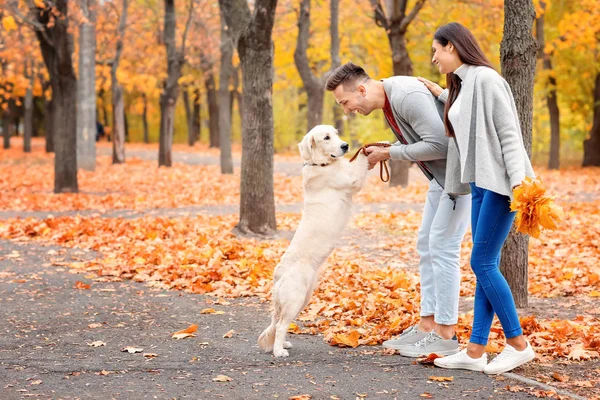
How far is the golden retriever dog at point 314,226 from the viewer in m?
5.16

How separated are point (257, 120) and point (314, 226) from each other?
5660mm

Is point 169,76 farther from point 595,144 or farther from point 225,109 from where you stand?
point 595,144

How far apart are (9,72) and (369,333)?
27237 millimetres

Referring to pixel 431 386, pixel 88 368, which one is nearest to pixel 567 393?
pixel 431 386

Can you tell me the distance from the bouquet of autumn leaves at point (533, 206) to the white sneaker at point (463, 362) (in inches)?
39.2

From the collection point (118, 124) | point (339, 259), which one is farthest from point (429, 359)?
point (118, 124)

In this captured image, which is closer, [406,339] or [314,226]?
[314,226]

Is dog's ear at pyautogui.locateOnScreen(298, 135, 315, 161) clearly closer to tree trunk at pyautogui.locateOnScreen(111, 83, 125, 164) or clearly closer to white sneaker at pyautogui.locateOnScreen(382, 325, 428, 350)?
white sneaker at pyautogui.locateOnScreen(382, 325, 428, 350)

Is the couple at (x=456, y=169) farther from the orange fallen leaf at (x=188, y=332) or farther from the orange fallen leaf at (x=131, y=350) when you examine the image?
the orange fallen leaf at (x=131, y=350)

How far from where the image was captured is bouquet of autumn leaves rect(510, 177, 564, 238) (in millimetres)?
4281

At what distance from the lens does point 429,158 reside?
4977 millimetres

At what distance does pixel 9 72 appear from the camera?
2922 cm

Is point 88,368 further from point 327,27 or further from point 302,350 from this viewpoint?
point 327,27

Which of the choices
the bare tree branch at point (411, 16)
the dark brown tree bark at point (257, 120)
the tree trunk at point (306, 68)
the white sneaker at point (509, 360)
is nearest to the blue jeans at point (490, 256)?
the white sneaker at point (509, 360)
